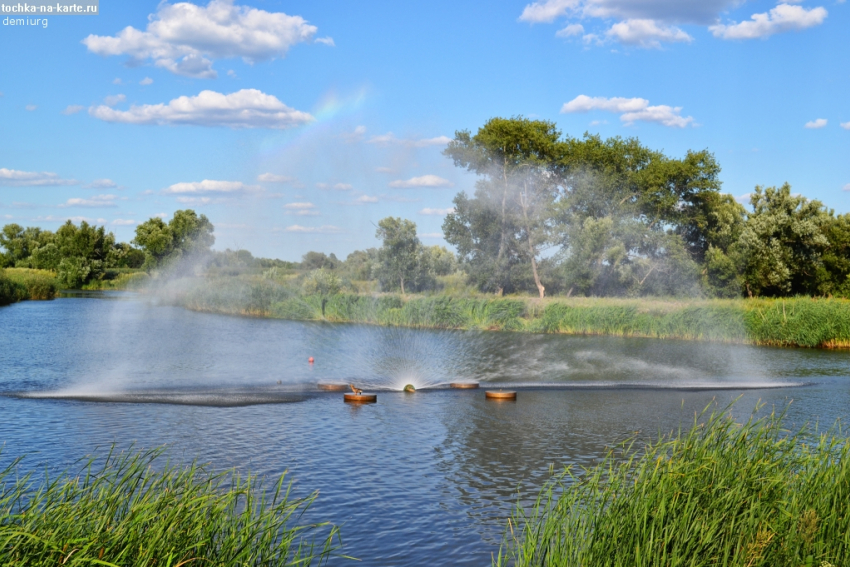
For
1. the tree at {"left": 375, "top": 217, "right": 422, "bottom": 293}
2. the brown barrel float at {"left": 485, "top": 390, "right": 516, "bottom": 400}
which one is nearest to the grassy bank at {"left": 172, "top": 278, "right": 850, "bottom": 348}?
the tree at {"left": 375, "top": 217, "right": 422, "bottom": 293}

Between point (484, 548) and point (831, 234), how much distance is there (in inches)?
2231

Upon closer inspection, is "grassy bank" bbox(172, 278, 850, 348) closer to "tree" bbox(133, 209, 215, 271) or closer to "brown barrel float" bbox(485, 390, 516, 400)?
"brown barrel float" bbox(485, 390, 516, 400)

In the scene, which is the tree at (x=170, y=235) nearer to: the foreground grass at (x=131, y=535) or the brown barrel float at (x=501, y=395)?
the brown barrel float at (x=501, y=395)

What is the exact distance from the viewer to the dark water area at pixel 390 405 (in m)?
13.1

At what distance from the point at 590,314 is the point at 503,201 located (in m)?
24.9

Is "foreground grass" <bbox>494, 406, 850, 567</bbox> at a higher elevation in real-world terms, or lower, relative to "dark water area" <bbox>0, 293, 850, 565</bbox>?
higher

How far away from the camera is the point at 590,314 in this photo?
45.7m

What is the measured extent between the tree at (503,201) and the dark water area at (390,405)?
25.2 meters

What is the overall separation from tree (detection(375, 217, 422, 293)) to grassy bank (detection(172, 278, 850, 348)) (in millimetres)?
7924

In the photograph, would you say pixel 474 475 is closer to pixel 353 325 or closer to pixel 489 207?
pixel 353 325

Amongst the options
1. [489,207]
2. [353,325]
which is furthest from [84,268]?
[353,325]

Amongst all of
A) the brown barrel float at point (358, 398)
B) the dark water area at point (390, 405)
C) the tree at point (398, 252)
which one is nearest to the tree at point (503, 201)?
the tree at point (398, 252)

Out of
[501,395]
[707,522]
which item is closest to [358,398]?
[501,395]

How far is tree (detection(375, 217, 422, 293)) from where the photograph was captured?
59469 mm
